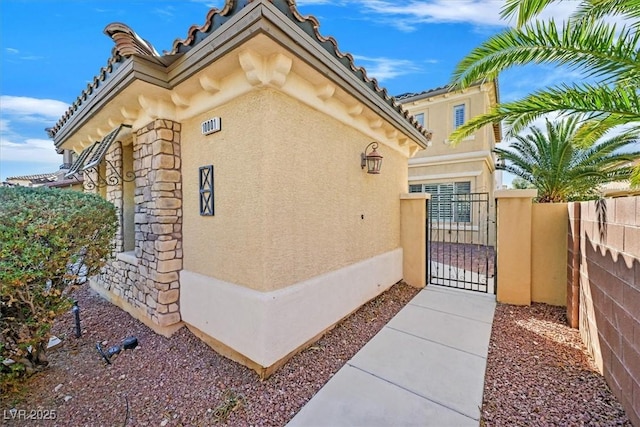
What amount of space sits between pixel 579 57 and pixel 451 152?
37.3 feet

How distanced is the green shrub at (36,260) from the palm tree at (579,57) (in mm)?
6977

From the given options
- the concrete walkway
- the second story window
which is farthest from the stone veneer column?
the second story window

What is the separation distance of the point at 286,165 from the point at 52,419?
13.7 feet

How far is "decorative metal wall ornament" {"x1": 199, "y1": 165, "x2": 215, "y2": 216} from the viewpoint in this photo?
4441 millimetres

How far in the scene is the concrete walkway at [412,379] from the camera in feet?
10.0

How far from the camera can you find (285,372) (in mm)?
3865

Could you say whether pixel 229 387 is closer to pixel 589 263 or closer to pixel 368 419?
pixel 368 419

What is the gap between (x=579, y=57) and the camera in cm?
399

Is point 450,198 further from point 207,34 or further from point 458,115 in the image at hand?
point 207,34

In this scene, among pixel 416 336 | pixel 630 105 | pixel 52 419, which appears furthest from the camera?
pixel 416 336

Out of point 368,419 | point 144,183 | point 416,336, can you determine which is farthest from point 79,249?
point 416,336

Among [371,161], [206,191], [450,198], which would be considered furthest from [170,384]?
[450,198]

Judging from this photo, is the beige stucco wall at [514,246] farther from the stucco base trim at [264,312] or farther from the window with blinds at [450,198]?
the window with blinds at [450,198]

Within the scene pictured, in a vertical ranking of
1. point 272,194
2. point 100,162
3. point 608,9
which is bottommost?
point 272,194
